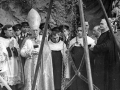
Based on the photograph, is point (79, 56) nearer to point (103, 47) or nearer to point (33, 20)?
point (103, 47)

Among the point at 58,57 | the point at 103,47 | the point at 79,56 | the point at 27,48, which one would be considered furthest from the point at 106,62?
the point at 27,48

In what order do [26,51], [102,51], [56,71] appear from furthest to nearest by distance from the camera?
[56,71]
[26,51]
[102,51]

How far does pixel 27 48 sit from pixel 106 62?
153 cm

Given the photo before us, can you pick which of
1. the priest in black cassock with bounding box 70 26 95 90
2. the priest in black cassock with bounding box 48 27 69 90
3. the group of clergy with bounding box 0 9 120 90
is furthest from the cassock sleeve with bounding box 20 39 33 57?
the priest in black cassock with bounding box 70 26 95 90

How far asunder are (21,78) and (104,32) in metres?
1.98

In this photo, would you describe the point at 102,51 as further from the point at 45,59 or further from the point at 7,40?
the point at 7,40

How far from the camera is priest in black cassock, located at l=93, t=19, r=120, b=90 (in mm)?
5570

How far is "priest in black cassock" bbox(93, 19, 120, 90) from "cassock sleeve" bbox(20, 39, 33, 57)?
124cm

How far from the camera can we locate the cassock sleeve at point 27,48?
609cm

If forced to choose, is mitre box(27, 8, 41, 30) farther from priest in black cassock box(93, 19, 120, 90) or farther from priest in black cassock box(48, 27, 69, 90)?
priest in black cassock box(93, 19, 120, 90)

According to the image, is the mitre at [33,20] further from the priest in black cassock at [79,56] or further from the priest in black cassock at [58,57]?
the priest in black cassock at [79,56]

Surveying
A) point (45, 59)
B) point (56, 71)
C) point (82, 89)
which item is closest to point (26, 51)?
point (45, 59)

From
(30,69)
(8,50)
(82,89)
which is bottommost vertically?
(82,89)

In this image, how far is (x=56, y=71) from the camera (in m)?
6.50
